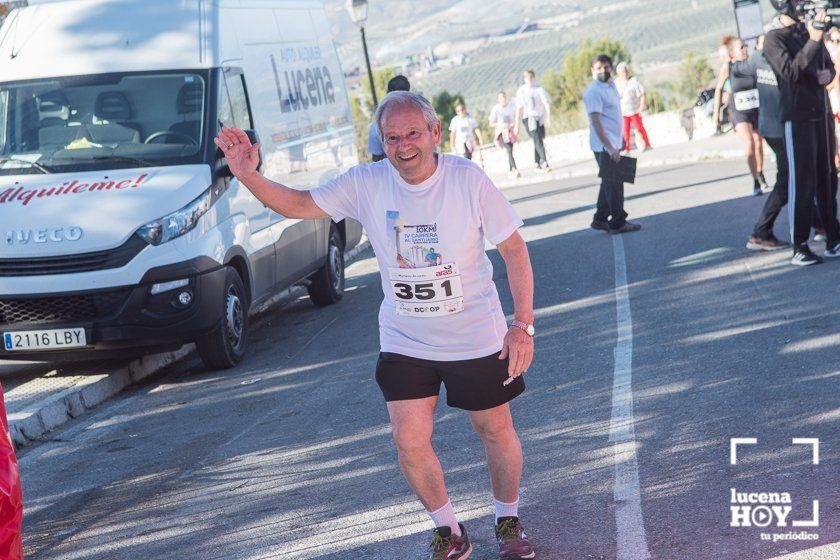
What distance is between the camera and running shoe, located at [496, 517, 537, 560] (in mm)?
4793

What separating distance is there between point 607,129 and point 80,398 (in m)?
7.55

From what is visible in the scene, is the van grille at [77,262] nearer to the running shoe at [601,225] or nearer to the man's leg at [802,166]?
the man's leg at [802,166]

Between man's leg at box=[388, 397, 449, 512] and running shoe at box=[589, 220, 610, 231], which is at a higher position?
man's leg at box=[388, 397, 449, 512]

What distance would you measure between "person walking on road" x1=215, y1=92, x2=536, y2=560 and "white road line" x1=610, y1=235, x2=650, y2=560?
40cm

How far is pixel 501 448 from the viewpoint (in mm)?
4852

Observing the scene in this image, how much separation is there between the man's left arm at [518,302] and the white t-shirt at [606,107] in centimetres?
974

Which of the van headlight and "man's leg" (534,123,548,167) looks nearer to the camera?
the van headlight

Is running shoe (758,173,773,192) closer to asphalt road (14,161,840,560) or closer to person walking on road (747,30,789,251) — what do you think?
person walking on road (747,30,789,251)

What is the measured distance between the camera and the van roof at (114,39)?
10234 mm

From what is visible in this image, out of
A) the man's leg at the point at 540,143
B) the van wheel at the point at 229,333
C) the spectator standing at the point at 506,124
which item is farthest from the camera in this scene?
the spectator standing at the point at 506,124

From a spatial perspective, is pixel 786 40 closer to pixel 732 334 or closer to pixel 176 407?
pixel 732 334

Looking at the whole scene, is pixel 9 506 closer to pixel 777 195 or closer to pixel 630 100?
pixel 777 195

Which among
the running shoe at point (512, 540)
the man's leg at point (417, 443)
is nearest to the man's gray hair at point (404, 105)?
the man's leg at point (417, 443)

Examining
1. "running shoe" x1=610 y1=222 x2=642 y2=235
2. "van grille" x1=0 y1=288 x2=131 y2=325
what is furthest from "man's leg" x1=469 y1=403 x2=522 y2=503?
"running shoe" x1=610 y1=222 x2=642 y2=235
